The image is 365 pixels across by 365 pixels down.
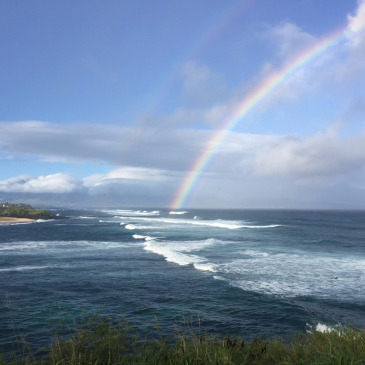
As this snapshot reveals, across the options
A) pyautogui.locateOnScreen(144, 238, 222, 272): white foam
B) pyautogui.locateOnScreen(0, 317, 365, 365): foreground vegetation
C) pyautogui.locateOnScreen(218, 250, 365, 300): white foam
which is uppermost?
pyautogui.locateOnScreen(0, 317, 365, 365): foreground vegetation

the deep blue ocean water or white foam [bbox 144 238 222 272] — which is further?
white foam [bbox 144 238 222 272]

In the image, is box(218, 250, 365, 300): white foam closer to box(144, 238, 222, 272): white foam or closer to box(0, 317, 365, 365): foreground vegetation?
box(144, 238, 222, 272): white foam

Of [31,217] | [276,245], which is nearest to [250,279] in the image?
[276,245]

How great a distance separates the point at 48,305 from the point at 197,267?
13773mm

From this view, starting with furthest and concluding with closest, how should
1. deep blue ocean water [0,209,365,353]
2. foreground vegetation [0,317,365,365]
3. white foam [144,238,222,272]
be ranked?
white foam [144,238,222,272], deep blue ocean water [0,209,365,353], foreground vegetation [0,317,365,365]

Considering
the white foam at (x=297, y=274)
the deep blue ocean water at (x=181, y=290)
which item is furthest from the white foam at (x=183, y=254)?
the white foam at (x=297, y=274)

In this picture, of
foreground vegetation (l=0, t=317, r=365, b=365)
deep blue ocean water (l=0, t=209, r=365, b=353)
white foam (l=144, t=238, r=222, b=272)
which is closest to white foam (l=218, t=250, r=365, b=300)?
deep blue ocean water (l=0, t=209, r=365, b=353)

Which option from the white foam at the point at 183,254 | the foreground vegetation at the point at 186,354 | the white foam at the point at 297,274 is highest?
the foreground vegetation at the point at 186,354

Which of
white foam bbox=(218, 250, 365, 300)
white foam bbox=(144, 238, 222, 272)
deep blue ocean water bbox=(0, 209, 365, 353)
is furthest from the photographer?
white foam bbox=(144, 238, 222, 272)

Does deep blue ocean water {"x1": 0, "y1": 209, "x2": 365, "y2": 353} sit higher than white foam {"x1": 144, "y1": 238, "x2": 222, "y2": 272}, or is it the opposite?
white foam {"x1": 144, "y1": 238, "x2": 222, "y2": 272}

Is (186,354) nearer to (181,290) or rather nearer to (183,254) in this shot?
(181,290)

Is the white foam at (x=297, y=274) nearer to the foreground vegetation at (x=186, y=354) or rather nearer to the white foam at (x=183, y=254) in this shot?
the white foam at (x=183, y=254)

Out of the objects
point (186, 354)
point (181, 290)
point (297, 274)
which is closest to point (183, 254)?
point (297, 274)

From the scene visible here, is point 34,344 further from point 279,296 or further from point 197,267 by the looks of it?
point 197,267
